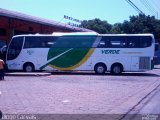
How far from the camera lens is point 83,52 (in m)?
26.9

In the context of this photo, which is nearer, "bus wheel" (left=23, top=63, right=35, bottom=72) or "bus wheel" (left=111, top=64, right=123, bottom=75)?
"bus wheel" (left=111, top=64, right=123, bottom=75)

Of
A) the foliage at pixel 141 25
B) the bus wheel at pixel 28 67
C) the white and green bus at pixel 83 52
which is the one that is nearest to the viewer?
the white and green bus at pixel 83 52

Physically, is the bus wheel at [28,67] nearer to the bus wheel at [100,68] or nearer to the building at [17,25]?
the building at [17,25]

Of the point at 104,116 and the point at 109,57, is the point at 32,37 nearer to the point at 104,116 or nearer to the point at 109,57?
the point at 109,57

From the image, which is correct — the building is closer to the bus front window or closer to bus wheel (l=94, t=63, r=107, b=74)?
the bus front window

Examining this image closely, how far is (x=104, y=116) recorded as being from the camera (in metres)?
9.26

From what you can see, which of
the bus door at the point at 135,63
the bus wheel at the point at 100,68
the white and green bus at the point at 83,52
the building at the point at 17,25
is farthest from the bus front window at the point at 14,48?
the bus door at the point at 135,63

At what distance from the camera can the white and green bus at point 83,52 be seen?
26094 mm

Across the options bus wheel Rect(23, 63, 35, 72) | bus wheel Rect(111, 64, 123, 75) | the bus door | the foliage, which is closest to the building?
bus wheel Rect(23, 63, 35, 72)

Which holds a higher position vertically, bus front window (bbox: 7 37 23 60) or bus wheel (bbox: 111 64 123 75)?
bus front window (bbox: 7 37 23 60)

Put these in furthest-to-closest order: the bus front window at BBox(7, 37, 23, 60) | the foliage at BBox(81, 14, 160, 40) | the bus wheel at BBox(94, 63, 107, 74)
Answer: the foliage at BBox(81, 14, 160, 40) < the bus front window at BBox(7, 37, 23, 60) < the bus wheel at BBox(94, 63, 107, 74)

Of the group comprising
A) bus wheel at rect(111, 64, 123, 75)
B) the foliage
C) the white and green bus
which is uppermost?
the foliage

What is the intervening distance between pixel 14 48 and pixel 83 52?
5360mm

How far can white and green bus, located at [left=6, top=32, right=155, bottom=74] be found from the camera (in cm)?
2609
